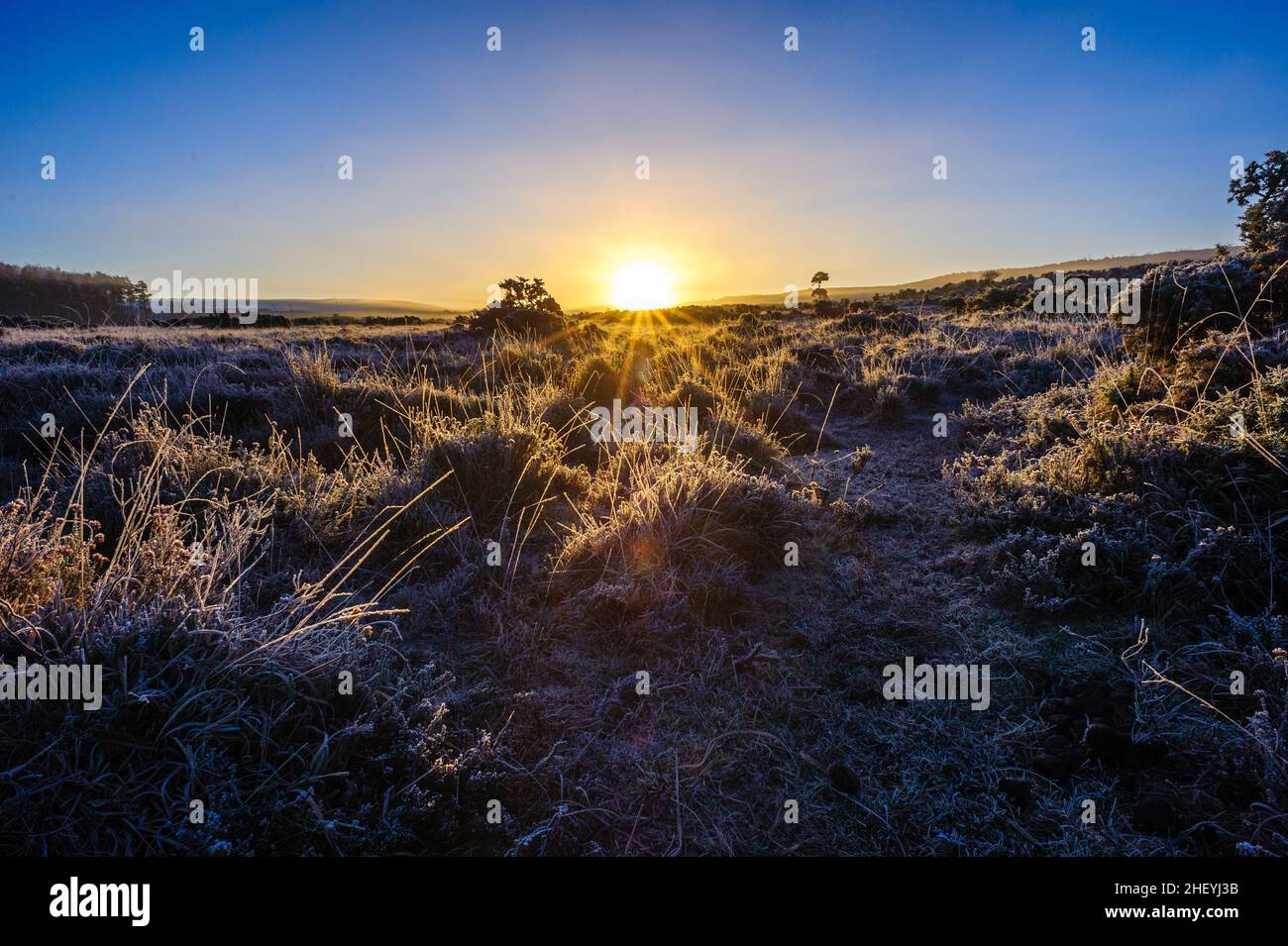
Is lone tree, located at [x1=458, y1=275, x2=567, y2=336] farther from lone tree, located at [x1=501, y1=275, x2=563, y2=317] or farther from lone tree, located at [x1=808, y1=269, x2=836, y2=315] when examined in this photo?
lone tree, located at [x1=808, y1=269, x2=836, y2=315]

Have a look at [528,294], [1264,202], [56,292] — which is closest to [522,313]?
[528,294]

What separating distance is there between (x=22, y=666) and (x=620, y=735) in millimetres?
1944

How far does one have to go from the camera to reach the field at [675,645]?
186 cm

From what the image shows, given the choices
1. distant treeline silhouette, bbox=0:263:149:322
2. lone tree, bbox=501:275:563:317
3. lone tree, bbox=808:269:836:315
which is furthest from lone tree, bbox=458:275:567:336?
distant treeline silhouette, bbox=0:263:149:322

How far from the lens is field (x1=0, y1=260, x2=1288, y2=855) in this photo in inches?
73.2

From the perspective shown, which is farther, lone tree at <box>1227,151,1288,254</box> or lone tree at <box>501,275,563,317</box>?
lone tree at <box>501,275,563,317</box>

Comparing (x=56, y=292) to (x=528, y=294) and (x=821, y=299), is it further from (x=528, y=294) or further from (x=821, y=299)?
(x=821, y=299)

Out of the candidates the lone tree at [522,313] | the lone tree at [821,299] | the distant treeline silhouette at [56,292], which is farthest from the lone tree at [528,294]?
the distant treeline silhouette at [56,292]

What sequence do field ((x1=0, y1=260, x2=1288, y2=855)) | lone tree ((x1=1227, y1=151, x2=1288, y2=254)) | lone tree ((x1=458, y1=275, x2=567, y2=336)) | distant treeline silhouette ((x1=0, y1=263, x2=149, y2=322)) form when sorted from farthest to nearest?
distant treeline silhouette ((x1=0, y1=263, x2=149, y2=322)), lone tree ((x1=458, y1=275, x2=567, y2=336)), lone tree ((x1=1227, y1=151, x2=1288, y2=254)), field ((x1=0, y1=260, x2=1288, y2=855))

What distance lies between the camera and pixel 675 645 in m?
2.90

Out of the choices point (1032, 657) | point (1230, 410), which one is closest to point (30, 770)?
point (1032, 657)

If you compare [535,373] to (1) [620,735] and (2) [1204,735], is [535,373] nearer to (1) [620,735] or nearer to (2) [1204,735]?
(1) [620,735]
